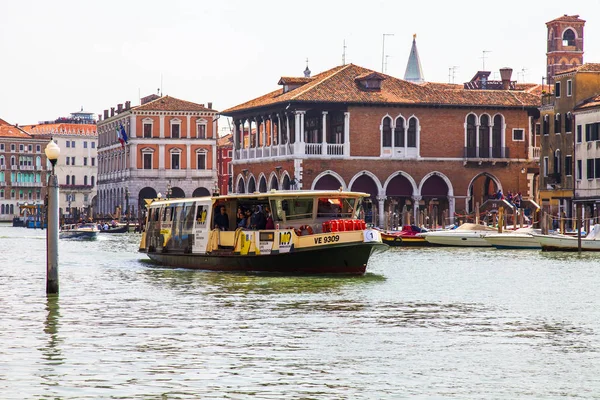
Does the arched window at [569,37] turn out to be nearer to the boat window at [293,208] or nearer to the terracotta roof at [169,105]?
the terracotta roof at [169,105]

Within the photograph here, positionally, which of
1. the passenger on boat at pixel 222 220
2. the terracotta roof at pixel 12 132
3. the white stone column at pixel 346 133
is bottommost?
the passenger on boat at pixel 222 220

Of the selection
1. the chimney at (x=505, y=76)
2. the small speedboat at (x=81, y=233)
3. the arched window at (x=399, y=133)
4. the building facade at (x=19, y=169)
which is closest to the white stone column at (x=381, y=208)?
the arched window at (x=399, y=133)

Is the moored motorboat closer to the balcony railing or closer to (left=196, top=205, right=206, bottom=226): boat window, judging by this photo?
the balcony railing

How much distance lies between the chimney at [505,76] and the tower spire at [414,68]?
5009cm

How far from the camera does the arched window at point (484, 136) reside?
63781 millimetres

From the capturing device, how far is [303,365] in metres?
14.1

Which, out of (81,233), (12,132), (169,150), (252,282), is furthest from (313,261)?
(12,132)

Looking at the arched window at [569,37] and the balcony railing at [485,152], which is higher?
the arched window at [569,37]

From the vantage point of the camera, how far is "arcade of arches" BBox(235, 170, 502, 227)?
6147cm

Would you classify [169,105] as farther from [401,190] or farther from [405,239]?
[405,239]

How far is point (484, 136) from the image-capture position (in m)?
64.3

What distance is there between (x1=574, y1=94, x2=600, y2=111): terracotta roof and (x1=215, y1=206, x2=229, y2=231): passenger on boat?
27.9m

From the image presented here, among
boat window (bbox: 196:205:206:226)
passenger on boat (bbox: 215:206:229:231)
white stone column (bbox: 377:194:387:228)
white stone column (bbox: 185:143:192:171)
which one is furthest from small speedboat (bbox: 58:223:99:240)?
passenger on boat (bbox: 215:206:229:231)

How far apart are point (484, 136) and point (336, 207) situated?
36503 mm
